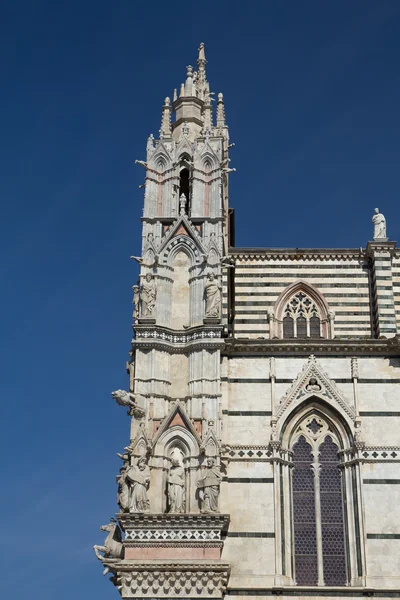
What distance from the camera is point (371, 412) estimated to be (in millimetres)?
20984

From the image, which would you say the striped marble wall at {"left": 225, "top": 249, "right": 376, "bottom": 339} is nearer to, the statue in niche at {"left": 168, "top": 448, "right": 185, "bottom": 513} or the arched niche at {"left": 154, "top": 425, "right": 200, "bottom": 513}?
the arched niche at {"left": 154, "top": 425, "right": 200, "bottom": 513}

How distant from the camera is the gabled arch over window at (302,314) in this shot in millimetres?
26578

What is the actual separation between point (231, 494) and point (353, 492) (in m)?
2.41

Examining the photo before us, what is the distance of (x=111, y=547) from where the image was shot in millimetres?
19219

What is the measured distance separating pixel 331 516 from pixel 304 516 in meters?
0.53

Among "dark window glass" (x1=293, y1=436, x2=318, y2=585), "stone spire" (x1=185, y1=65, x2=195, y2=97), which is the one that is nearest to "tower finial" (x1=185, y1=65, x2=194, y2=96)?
"stone spire" (x1=185, y1=65, x2=195, y2=97)

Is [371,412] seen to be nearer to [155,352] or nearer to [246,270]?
[155,352]

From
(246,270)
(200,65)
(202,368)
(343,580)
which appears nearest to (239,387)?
(202,368)

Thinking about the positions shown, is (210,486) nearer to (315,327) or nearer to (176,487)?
(176,487)

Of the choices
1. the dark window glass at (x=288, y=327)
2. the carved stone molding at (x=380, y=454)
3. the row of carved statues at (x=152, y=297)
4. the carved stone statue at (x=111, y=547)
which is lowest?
the carved stone statue at (x=111, y=547)

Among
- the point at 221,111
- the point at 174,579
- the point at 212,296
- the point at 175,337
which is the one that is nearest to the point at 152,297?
the point at 175,337

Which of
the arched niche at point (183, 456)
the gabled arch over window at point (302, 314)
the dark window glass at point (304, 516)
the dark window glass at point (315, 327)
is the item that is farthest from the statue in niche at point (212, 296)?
the dark window glass at point (315, 327)

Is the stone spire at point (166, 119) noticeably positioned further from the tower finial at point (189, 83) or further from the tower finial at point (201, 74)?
the tower finial at point (201, 74)

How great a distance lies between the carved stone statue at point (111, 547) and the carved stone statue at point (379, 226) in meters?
11.6
